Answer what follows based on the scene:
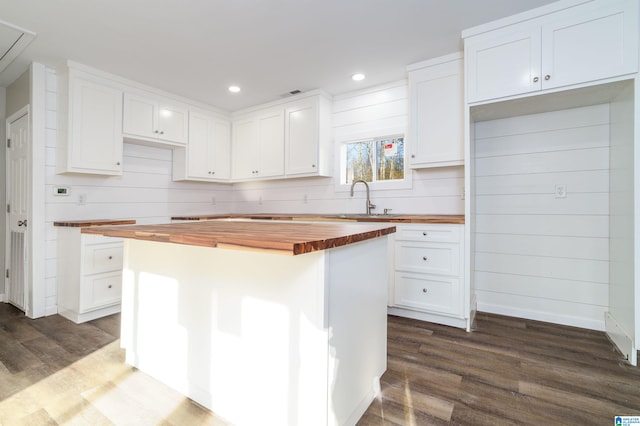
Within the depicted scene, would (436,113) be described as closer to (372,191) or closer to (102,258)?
(372,191)

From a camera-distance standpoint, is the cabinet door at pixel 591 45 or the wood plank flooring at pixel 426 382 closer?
the wood plank flooring at pixel 426 382

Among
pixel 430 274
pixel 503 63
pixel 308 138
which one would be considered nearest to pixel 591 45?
pixel 503 63

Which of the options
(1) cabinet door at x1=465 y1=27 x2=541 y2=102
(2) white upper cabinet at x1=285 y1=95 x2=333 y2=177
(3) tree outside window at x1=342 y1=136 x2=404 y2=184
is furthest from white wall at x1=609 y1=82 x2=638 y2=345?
(2) white upper cabinet at x1=285 y1=95 x2=333 y2=177

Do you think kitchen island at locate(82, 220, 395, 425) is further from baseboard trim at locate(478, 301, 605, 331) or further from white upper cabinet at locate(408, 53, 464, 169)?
baseboard trim at locate(478, 301, 605, 331)

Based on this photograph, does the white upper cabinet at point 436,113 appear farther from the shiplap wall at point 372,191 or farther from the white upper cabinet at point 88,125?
the white upper cabinet at point 88,125

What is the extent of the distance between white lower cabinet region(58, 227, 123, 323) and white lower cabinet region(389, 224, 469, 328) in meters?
2.64

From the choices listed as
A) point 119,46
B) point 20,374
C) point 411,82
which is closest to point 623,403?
point 411,82

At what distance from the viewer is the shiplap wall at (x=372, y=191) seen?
3.12 metres

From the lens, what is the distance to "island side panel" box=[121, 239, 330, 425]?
46.8 inches

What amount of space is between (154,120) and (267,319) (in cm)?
317

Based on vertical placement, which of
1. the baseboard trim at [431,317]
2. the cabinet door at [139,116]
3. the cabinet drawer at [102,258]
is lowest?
the baseboard trim at [431,317]

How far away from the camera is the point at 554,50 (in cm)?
214

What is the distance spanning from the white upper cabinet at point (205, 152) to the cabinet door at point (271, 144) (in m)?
0.59

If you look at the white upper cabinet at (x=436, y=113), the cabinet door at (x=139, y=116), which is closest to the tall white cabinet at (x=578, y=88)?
the white upper cabinet at (x=436, y=113)
